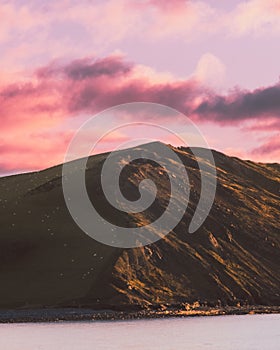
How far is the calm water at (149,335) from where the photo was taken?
419ft

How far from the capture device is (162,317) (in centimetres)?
19512

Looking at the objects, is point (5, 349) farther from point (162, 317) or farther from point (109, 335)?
point (162, 317)

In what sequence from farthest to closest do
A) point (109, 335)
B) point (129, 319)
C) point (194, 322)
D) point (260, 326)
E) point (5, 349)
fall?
point (129, 319), point (194, 322), point (260, 326), point (109, 335), point (5, 349)

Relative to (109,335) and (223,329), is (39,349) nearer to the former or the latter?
(109,335)

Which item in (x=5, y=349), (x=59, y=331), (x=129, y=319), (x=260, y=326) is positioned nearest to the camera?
(x=5, y=349)

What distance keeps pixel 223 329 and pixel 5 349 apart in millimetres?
49605

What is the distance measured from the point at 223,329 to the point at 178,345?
31414 mm

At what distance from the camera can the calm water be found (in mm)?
127562

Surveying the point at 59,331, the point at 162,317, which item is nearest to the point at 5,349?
the point at 59,331

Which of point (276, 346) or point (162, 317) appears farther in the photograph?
point (162, 317)

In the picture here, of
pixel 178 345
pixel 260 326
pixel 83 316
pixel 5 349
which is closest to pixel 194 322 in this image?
pixel 260 326

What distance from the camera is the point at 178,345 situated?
422 feet

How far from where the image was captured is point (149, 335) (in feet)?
477

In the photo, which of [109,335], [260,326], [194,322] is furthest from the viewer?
[194,322]
